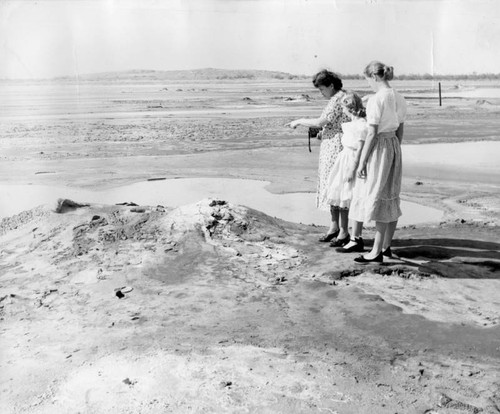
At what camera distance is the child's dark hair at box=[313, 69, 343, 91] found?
541 cm

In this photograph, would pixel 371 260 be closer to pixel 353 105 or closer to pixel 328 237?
pixel 328 237

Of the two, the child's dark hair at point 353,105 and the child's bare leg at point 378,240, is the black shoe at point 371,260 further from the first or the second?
the child's dark hair at point 353,105

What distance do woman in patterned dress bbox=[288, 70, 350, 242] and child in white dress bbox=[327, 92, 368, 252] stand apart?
7 centimetres

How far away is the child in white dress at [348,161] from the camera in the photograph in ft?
17.2

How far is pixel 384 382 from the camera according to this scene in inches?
134

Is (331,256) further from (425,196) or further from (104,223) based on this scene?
(425,196)

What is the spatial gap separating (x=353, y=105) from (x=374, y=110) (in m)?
0.53

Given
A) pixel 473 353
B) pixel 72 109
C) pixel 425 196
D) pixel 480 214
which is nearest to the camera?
pixel 473 353

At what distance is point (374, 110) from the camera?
484 cm

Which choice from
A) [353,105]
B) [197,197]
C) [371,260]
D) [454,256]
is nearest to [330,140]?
[353,105]

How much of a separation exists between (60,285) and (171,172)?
555 cm

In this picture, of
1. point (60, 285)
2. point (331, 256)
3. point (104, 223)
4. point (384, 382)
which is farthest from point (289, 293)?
point (104, 223)

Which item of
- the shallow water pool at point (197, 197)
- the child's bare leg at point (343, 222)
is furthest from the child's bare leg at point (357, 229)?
the shallow water pool at point (197, 197)

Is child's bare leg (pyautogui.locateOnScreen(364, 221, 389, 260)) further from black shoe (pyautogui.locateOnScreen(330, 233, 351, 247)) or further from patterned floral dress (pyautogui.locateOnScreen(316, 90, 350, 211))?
patterned floral dress (pyautogui.locateOnScreen(316, 90, 350, 211))
